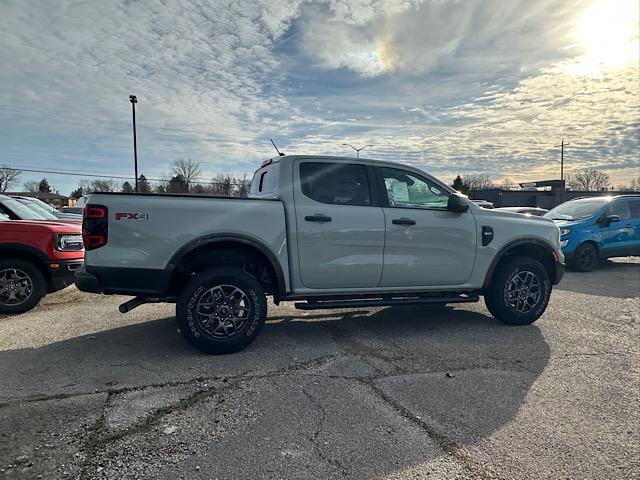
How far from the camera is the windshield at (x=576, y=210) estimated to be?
10438 mm

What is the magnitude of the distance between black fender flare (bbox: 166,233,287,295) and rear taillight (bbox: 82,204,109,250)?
0.65 m

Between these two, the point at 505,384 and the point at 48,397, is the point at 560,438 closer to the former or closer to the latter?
the point at 505,384

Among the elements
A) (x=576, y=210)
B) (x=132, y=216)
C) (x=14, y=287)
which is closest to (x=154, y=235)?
(x=132, y=216)

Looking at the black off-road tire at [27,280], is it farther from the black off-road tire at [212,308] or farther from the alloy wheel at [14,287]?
the black off-road tire at [212,308]

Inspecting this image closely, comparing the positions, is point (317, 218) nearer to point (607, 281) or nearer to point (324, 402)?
point (324, 402)

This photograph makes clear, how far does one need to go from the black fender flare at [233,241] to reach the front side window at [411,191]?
153cm

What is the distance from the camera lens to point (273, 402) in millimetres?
3193

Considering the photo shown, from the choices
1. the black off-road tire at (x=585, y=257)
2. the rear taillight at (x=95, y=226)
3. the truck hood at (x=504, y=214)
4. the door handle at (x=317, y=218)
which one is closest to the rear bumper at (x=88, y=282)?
the rear taillight at (x=95, y=226)

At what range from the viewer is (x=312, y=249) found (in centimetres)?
441

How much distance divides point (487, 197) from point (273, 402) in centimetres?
4685

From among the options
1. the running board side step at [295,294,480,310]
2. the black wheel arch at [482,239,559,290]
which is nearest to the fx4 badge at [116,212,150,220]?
the running board side step at [295,294,480,310]

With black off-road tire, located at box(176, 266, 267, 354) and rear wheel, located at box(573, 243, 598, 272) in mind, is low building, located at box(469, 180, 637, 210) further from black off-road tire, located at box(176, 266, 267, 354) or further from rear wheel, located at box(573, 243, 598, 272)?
black off-road tire, located at box(176, 266, 267, 354)

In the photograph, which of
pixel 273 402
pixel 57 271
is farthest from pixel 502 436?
pixel 57 271

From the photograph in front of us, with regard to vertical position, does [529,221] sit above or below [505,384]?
above
